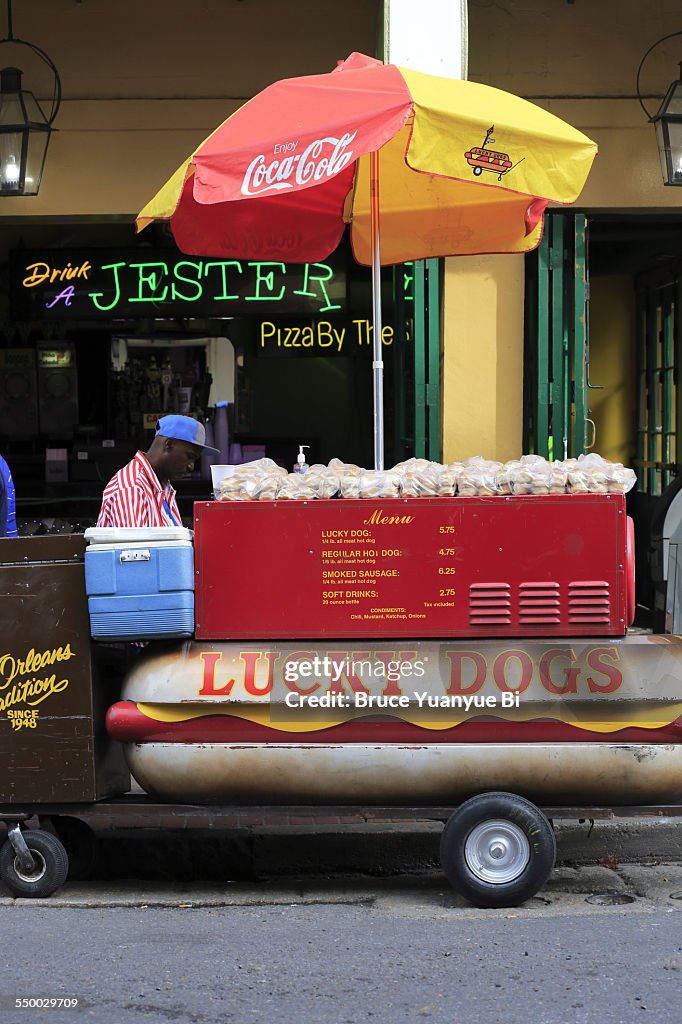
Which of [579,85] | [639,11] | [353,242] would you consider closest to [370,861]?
[353,242]

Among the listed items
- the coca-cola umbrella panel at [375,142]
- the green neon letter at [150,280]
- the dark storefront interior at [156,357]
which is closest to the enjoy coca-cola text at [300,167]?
the coca-cola umbrella panel at [375,142]

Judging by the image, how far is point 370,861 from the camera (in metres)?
5.87

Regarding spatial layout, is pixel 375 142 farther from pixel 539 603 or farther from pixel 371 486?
A: pixel 539 603

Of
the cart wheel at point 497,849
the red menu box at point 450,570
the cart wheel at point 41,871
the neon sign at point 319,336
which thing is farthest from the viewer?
the neon sign at point 319,336

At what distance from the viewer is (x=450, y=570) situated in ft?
16.3

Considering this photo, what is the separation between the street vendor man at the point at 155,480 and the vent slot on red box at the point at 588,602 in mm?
1782

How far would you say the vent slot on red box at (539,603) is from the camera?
4949 mm

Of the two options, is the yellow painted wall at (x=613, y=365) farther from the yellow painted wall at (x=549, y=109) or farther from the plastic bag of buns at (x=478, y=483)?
the plastic bag of buns at (x=478, y=483)

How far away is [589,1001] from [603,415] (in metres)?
Answer: 7.93

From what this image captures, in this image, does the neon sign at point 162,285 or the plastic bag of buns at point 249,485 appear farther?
the neon sign at point 162,285

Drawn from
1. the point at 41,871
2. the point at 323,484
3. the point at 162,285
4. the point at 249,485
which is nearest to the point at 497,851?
the point at 323,484

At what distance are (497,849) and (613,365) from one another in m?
7.34

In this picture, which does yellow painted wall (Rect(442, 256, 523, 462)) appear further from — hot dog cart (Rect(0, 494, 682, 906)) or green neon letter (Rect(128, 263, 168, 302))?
hot dog cart (Rect(0, 494, 682, 906))

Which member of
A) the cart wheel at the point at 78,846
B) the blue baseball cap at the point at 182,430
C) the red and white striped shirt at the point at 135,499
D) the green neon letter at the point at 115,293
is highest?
the green neon letter at the point at 115,293
